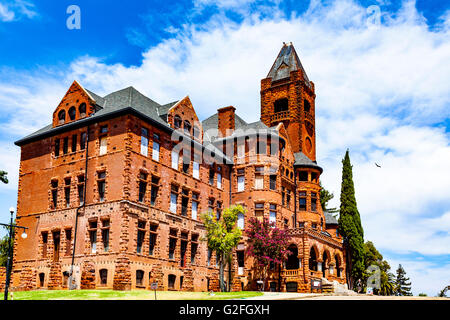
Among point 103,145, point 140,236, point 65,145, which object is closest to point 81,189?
point 103,145

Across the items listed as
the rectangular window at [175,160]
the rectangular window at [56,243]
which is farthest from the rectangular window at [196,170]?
the rectangular window at [56,243]

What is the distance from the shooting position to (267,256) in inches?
1885

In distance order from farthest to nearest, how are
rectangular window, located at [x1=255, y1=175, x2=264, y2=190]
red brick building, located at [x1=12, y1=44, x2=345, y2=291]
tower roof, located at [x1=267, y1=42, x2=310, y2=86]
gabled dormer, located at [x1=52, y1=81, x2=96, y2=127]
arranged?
tower roof, located at [x1=267, y1=42, x2=310, y2=86], rectangular window, located at [x1=255, y1=175, x2=264, y2=190], gabled dormer, located at [x1=52, y1=81, x2=96, y2=127], red brick building, located at [x1=12, y1=44, x2=345, y2=291]

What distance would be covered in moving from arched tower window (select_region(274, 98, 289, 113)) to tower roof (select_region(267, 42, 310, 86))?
→ 3.45 metres

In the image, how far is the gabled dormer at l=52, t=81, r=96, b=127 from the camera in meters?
44.0

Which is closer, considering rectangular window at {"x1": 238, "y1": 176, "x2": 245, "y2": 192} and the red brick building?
the red brick building

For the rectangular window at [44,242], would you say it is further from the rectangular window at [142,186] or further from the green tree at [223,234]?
the green tree at [223,234]

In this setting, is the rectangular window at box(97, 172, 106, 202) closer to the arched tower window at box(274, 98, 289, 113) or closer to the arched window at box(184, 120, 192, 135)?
the arched window at box(184, 120, 192, 135)

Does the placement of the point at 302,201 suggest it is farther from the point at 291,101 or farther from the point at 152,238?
the point at 152,238

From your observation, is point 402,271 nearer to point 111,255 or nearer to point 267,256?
point 267,256

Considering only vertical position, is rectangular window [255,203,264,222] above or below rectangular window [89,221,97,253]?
above

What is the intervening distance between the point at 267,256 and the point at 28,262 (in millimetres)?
22107

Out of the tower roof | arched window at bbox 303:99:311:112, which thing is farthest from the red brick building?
the tower roof

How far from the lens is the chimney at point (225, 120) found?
190ft
